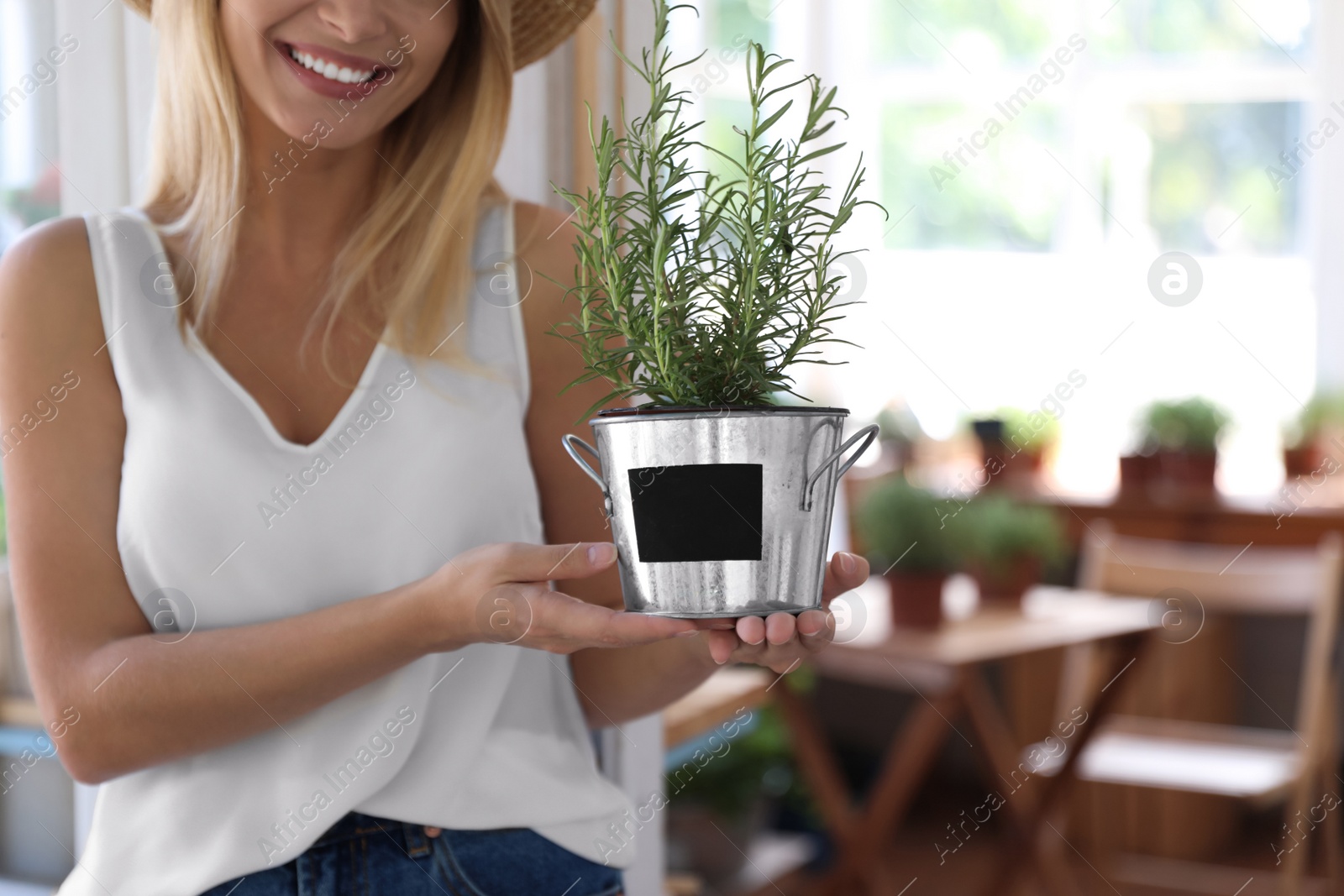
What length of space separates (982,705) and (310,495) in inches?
78.9

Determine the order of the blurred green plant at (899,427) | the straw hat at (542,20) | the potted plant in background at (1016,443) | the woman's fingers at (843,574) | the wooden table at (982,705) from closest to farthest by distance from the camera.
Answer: the woman's fingers at (843,574), the straw hat at (542,20), the wooden table at (982,705), the potted plant in background at (1016,443), the blurred green plant at (899,427)

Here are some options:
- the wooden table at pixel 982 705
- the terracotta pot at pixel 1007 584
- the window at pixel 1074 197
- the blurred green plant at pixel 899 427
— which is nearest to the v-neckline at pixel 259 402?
the wooden table at pixel 982 705

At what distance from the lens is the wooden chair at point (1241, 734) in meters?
2.40

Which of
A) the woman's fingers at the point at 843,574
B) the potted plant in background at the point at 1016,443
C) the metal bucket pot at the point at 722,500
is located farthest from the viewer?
the potted plant in background at the point at 1016,443

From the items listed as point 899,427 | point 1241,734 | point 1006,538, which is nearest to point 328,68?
point 1006,538

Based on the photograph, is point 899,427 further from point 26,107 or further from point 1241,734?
point 26,107

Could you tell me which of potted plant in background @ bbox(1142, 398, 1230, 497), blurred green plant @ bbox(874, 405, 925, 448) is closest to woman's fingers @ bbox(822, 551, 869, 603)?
potted plant in background @ bbox(1142, 398, 1230, 497)

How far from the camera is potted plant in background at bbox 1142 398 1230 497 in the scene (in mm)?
→ 3236

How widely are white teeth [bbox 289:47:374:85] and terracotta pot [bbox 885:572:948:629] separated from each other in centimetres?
164

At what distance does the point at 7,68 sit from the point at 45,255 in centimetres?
43

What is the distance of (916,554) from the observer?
2.28m

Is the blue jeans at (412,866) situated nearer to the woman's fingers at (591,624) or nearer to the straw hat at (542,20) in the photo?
the woman's fingers at (591,624)

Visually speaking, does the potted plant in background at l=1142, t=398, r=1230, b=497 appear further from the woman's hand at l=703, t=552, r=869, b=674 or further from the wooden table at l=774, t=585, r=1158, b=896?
the woman's hand at l=703, t=552, r=869, b=674

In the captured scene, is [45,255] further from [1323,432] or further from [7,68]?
[1323,432]
